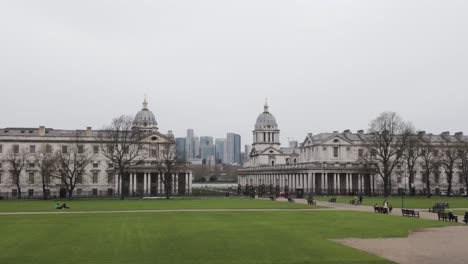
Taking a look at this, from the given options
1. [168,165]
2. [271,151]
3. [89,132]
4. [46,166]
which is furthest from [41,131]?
[271,151]

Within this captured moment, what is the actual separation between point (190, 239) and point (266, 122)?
128 meters

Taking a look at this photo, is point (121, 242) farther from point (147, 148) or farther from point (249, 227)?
point (147, 148)

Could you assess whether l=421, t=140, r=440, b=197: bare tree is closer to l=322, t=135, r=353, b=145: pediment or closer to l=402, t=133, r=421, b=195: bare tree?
l=402, t=133, r=421, b=195: bare tree

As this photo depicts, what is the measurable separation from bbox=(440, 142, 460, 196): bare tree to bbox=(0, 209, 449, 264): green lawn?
62.3 meters

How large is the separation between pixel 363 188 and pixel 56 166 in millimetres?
63941

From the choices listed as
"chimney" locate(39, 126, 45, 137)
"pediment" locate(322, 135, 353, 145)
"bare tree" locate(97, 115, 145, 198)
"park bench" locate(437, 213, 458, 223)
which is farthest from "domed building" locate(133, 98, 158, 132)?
"park bench" locate(437, 213, 458, 223)

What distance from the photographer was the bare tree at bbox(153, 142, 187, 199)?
313 feet

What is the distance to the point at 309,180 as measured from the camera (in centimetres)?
11850

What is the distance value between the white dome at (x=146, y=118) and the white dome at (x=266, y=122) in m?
33.6

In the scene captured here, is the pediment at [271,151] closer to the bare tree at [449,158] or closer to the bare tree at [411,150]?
the bare tree at [449,158]

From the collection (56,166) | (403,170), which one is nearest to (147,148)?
(56,166)

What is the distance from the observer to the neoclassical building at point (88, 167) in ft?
353

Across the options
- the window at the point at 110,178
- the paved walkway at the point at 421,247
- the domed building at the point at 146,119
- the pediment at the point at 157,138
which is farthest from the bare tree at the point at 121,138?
the paved walkway at the point at 421,247

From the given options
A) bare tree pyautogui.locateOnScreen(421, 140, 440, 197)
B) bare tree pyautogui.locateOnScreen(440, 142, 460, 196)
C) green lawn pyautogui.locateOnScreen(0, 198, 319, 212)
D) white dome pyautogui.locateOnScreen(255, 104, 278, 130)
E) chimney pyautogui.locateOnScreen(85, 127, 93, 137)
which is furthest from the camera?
white dome pyautogui.locateOnScreen(255, 104, 278, 130)
